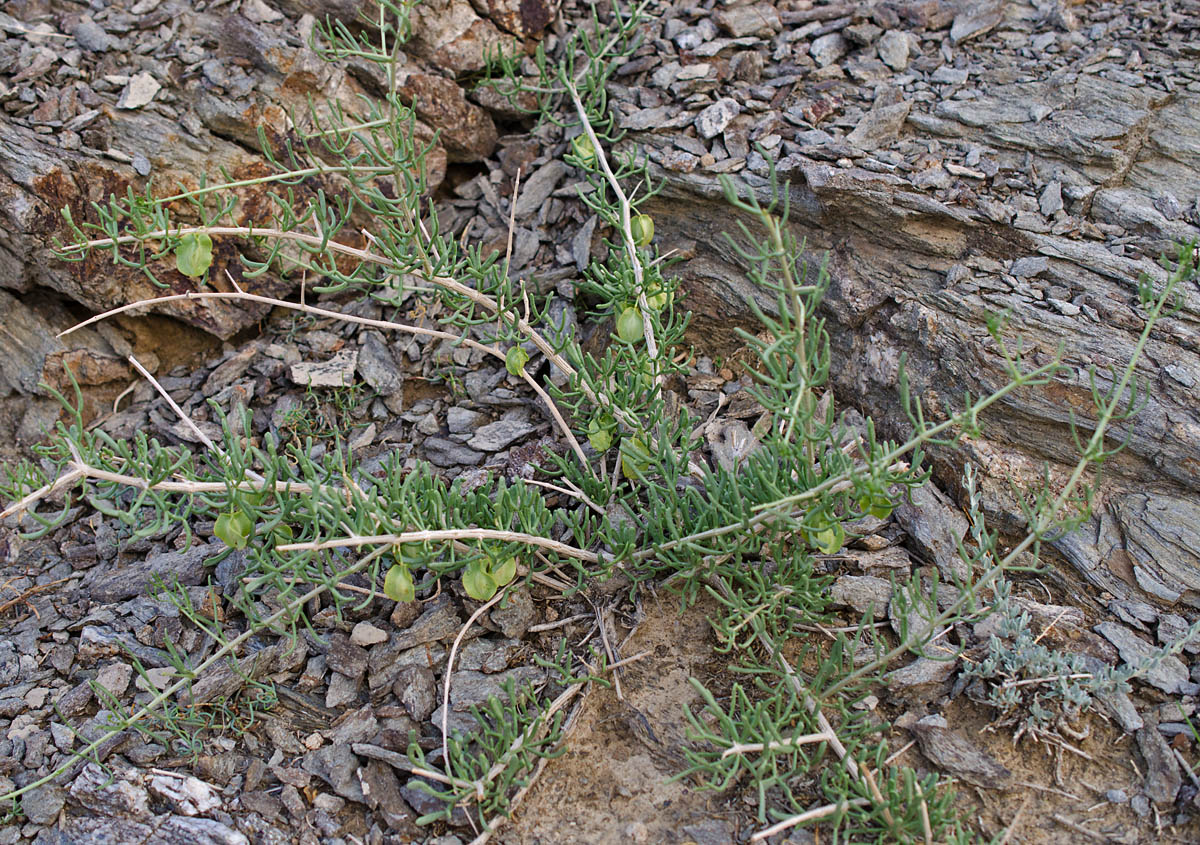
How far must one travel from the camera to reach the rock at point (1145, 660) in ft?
8.09

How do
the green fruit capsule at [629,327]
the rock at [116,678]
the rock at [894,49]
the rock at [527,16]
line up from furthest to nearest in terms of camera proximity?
the rock at [527,16] < the rock at [894,49] < the green fruit capsule at [629,327] < the rock at [116,678]

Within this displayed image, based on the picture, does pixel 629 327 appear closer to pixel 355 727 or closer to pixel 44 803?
pixel 355 727

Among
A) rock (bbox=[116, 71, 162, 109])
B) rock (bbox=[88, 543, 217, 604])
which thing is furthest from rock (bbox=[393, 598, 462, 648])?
rock (bbox=[116, 71, 162, 109])

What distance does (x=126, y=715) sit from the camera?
2.53 m

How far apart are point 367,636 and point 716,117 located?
2364mm

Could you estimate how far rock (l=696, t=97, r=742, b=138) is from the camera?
3623 millimetres

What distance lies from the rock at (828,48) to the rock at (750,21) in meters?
0.20

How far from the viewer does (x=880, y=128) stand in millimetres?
→ 3480

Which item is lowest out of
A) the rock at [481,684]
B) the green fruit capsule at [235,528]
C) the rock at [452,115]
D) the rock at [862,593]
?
the rock at [481,684]

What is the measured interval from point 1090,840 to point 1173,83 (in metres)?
2.81

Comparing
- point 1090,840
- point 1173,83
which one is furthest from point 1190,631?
point 1173,83

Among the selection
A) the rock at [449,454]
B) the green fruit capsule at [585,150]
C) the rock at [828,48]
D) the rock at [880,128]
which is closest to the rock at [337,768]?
the rock at [449,454]

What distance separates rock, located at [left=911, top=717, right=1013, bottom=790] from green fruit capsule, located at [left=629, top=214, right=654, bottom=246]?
5.48ft

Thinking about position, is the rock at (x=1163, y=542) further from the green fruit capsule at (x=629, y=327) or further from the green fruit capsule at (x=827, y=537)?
the green fruit capsule at (x=629, y=327)
